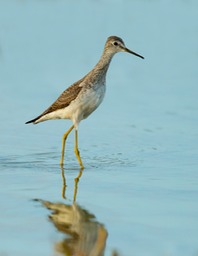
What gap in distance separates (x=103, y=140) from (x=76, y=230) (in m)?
4.31

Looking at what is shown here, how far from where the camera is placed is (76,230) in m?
7.39

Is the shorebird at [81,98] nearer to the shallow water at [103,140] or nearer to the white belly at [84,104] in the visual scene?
the white belly at [84,104]

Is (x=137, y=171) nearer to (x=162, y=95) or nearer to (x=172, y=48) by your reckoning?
(x=162, y=95)

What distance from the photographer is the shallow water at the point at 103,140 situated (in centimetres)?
732

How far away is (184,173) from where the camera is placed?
379 inches

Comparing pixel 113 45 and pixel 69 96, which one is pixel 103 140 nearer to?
pixel 69 96

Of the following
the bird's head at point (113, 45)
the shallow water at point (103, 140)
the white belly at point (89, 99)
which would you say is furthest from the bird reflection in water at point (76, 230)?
the bird's head at point (113, 45)

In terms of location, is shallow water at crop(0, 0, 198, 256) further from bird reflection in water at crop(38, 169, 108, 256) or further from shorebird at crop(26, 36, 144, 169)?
shorebird at crop(26, 36, 144, 169)

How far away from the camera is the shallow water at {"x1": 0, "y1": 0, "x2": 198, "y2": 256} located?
288 inches

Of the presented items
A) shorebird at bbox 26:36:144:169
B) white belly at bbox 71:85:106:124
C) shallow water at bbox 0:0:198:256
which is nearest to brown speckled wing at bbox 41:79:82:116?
shorebird at bbox 26:36:144:169

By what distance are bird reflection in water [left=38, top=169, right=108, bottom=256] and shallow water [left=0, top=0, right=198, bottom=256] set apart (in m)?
0.01

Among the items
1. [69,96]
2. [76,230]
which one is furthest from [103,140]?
[76,230]

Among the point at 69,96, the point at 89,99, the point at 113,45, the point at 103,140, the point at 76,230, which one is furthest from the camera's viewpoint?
the point at 103,140

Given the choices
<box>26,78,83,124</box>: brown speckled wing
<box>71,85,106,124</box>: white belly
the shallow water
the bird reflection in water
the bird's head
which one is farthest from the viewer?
the bird's head
